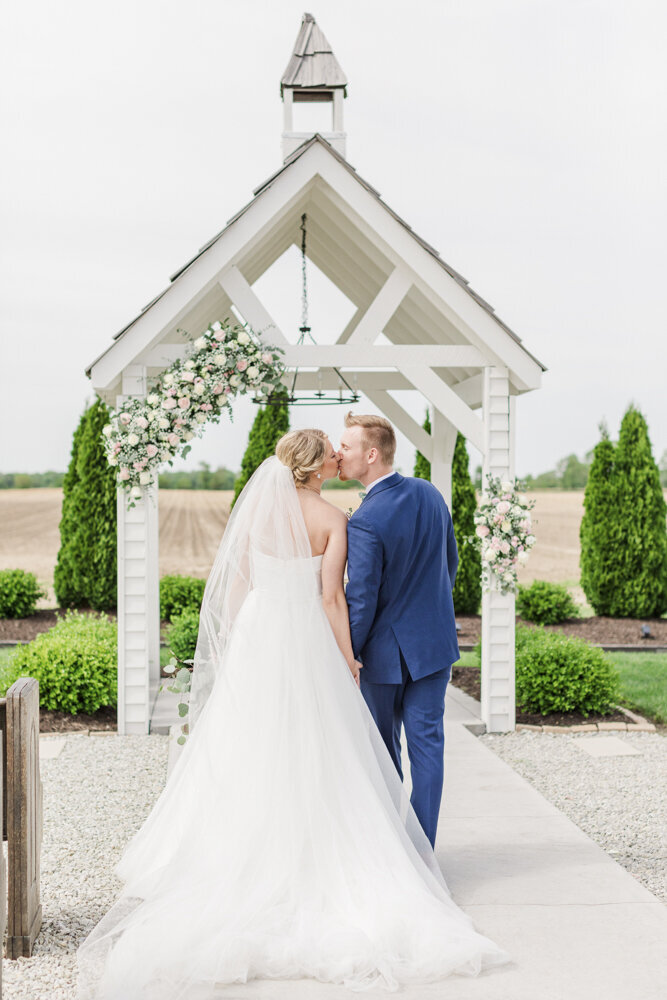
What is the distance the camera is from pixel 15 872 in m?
3.61

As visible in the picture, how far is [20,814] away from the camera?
11.8 feet

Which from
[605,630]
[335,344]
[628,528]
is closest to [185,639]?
[335,344]

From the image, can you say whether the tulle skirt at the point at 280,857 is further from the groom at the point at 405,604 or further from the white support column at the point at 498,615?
the white support column at the point at 498,615

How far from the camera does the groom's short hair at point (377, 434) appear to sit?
160 inches

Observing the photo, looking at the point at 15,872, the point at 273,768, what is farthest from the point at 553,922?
the point at 15,872

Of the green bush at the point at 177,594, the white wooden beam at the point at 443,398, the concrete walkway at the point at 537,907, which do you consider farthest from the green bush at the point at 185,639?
the green bush at the point at 177,594

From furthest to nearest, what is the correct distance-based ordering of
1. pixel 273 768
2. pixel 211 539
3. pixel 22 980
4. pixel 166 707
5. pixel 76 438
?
pixel 211 539 → pixel 76 438 → pixel 166 707 → pixel 273 768 → pixel 22 980

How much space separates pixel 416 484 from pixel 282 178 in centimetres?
348

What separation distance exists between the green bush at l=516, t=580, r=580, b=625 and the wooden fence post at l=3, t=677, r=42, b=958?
10.3 meters

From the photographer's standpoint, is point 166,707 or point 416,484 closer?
point 416,484

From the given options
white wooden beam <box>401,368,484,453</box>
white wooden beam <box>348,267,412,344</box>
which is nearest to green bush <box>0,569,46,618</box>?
white wooden beam <box>348,267,412,344</box>

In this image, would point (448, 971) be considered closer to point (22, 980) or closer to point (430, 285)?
point (22, 980)

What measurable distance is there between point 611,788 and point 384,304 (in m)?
3.71

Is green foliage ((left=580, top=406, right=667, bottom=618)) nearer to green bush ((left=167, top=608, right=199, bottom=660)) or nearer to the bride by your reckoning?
green bush ((left=167, top=608, right=199, bottom=660))
